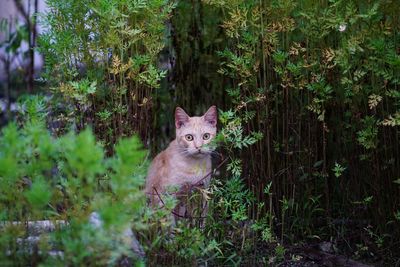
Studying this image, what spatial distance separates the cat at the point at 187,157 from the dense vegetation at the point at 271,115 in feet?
0.68

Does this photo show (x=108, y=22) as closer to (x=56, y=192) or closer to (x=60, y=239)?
(x=56, y=192)

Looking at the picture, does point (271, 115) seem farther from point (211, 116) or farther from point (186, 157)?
point (186, 157)

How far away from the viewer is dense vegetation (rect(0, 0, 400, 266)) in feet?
12.9

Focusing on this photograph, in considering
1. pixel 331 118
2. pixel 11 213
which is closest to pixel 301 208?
pixel 331 118

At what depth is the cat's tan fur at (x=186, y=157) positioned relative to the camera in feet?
14.6

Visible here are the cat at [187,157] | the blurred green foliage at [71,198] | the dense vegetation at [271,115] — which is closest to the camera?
the blurred green foliage at [71,198]

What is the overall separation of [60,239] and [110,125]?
1.47 metres

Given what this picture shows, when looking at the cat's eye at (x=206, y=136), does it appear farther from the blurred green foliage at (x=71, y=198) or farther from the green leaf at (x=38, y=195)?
the green leaf at (x=38, y=195)

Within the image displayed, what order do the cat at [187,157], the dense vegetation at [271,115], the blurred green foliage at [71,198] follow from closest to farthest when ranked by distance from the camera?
1. the blurred green foliage at [71,198]
2. the dense vegetation at [271,115]
3. the cat at [187,157]

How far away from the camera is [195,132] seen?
4484 mm

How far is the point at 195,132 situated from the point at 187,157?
6.6 inches

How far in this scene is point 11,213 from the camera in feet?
10.2

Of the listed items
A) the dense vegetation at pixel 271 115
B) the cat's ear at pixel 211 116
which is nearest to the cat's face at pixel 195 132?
the cat's ear at pixel 211 116

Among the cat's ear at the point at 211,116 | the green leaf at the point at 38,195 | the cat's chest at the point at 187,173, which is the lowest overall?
the cat's chest at the point at 187,173
